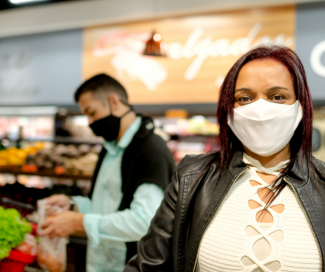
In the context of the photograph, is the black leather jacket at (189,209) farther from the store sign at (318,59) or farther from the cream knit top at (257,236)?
the store sign at (318,59)

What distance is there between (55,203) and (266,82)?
1.47 m

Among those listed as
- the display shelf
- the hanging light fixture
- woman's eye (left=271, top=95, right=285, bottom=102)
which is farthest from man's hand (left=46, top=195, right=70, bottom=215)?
the hanging light fixture

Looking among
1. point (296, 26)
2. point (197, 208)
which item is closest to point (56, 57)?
point (296, 26)

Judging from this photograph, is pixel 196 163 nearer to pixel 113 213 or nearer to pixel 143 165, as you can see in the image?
pixel 143 165

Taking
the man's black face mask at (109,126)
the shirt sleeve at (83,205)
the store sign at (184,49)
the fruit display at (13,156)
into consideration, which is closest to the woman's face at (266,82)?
the man's black face mask at (109,126)

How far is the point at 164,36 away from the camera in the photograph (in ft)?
14.7

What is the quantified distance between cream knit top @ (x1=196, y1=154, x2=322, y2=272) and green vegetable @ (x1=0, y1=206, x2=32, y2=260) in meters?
0.90

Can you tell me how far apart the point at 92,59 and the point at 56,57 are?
0.69 meters

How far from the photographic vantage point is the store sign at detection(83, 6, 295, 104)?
4016 millimetres

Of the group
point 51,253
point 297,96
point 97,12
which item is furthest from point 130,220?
point 97,12

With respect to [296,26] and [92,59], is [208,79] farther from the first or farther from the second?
[92,59]

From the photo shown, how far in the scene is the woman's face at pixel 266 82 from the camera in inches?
43.3

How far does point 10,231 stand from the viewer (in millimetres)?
1477

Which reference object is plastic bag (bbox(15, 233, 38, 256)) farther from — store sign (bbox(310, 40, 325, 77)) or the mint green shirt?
store sign (bbox(310, 40, 325, 77))
